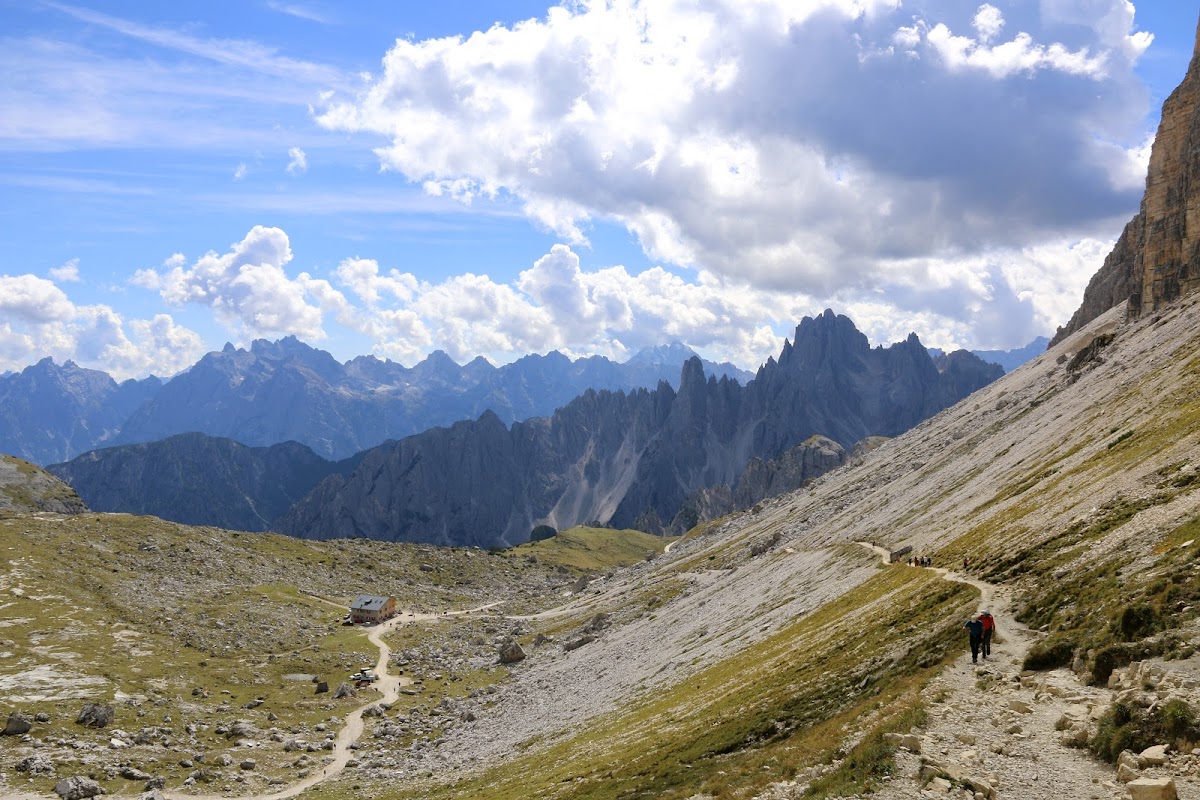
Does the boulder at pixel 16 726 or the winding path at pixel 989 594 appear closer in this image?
the winding path at pixel 989 594

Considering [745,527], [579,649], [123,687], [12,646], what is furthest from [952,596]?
[745,527]

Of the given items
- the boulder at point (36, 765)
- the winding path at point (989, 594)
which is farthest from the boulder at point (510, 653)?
the winding path at point (989, 594)

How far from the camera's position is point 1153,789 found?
19391 millimetres

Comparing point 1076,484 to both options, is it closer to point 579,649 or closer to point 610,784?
point 610,784

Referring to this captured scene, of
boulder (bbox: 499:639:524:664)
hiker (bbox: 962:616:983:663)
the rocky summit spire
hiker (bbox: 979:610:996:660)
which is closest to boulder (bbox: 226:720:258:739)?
boulder (bbox: 499:639:524:664)

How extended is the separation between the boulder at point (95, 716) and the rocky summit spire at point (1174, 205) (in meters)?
162

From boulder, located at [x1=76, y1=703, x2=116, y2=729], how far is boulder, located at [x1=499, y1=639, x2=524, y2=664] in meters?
55.5

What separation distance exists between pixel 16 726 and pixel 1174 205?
179 m

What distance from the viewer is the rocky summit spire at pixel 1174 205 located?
12988cm

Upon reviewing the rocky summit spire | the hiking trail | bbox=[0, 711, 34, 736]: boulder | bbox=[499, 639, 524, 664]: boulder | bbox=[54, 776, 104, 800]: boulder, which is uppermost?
the rocky summit spire

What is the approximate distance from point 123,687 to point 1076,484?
9502 cm

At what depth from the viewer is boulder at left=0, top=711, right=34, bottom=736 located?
2589 inches

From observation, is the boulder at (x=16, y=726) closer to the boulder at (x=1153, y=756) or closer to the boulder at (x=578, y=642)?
the boulder at (x=578, y=642)

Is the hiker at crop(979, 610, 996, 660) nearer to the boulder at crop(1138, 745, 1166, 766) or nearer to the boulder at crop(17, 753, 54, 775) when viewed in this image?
the boulder at crop(1138, 745, 1166, 766)
